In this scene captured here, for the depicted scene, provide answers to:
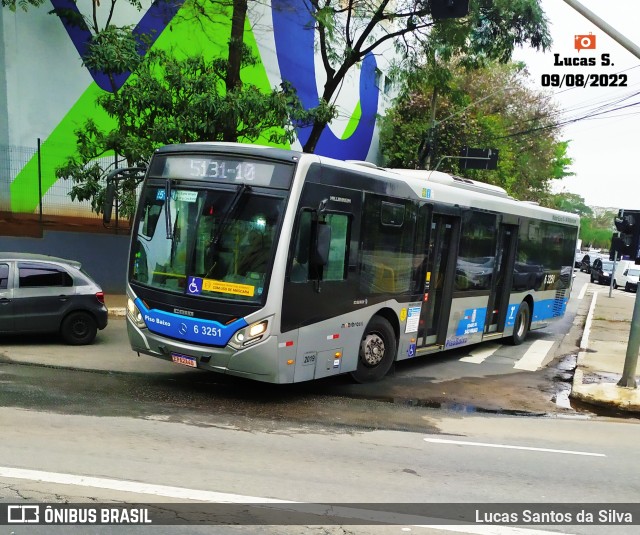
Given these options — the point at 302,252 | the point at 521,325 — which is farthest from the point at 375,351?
the point at 521,325

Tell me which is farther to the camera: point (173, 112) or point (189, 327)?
point (173, 112)

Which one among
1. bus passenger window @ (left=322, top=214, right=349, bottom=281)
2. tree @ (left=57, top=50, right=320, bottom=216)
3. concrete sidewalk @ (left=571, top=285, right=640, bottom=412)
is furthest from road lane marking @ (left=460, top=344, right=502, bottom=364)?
tree @ (left=57, top=50, right=320, bottom=216)

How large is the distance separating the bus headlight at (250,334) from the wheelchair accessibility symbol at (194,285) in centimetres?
74

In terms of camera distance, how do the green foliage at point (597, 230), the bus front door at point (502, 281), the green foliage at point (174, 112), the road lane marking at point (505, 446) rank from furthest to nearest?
the green foliage at point (597, 230), the green foliage at point (174, 112), the bus front door at point (502, 281), the road lane marking at point (505, 446)

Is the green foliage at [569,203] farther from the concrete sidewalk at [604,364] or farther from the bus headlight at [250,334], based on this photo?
the bus headlight at [250,334]

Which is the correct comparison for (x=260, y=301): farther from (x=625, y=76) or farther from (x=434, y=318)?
(x=625, y=76)

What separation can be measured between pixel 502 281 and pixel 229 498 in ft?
32.6

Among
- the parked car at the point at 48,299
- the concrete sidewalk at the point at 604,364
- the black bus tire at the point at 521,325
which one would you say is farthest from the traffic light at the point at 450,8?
the black bus tire at the point at 521,325

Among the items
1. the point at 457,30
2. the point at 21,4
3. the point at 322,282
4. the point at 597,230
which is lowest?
the point at 322,282

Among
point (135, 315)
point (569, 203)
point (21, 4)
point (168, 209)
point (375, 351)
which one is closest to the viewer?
point (168, 209)

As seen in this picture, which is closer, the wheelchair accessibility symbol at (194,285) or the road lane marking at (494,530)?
the road lane marking at (494,530)

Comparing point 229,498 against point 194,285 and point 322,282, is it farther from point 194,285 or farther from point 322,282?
point 322,282

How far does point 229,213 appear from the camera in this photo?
7.54 meters

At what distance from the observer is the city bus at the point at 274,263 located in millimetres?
7434
